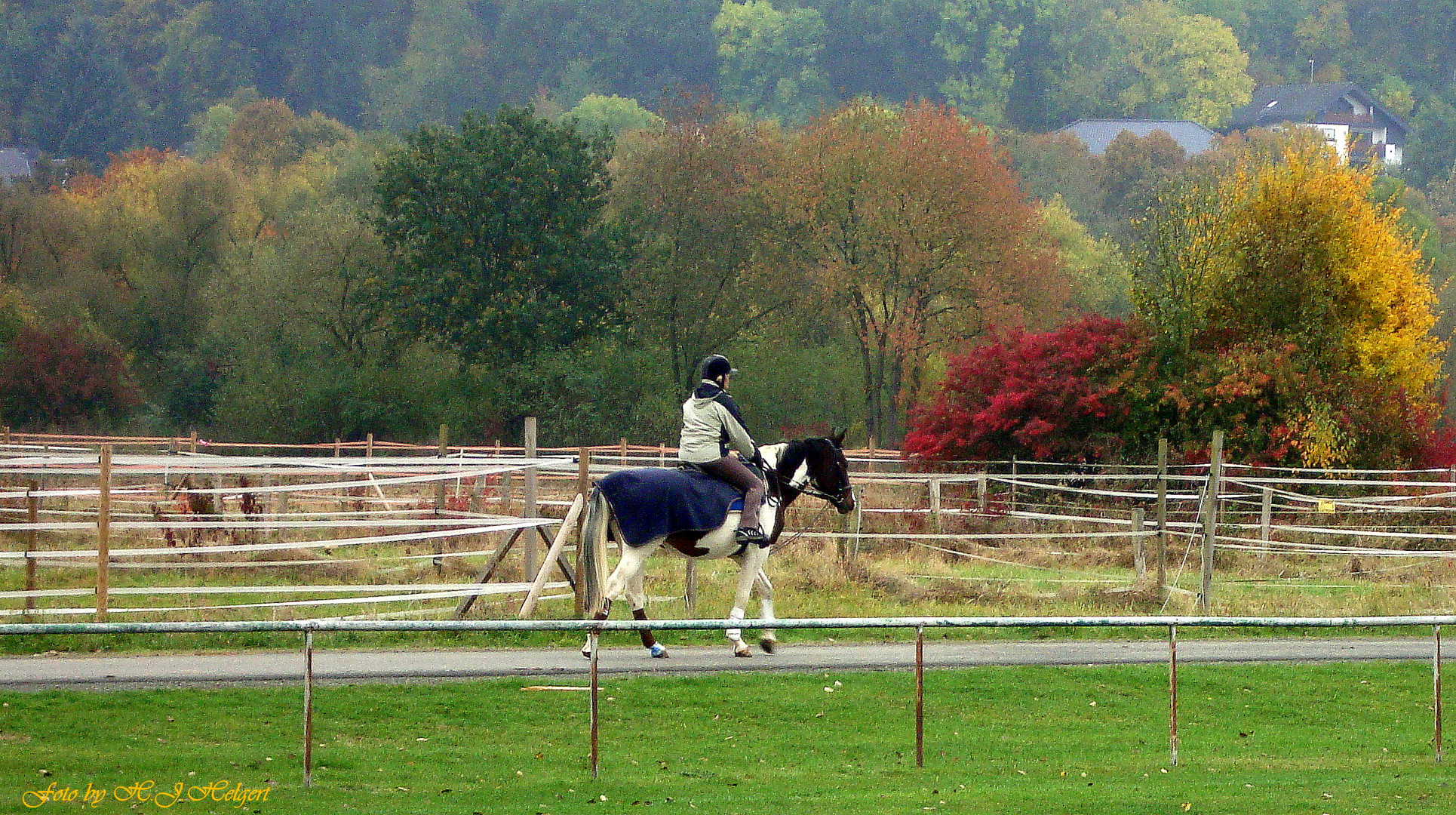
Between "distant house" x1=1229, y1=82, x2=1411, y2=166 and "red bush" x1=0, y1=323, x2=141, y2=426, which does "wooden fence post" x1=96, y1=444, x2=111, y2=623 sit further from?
"distant house" x1=1229, y1=82, x2=1411, y2=166

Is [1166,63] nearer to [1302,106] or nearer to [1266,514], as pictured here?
[1302,106]

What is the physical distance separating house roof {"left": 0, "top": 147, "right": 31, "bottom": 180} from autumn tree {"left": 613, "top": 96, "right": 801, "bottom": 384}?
6751 cm

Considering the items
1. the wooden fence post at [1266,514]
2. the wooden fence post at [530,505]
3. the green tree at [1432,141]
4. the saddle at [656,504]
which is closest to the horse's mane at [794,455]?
the saddle at [656,504]

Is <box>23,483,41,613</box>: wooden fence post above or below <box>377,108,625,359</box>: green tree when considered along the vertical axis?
below

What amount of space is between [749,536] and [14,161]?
106 m

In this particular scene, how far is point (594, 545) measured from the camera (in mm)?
14273

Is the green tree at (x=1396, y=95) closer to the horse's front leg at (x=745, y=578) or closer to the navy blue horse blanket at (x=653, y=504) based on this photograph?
the horse's front leg at (x=745, y=578)

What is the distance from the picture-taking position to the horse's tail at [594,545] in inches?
562

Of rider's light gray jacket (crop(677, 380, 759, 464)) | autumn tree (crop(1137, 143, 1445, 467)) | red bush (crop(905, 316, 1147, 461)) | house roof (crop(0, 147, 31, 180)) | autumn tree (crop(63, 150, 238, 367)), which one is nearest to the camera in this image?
rider's light gray jacket (crop(677, 380, 759, 464))

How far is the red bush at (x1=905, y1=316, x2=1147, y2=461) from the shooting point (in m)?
30.7

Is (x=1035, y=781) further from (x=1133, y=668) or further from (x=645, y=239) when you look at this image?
(x=645, y=239)

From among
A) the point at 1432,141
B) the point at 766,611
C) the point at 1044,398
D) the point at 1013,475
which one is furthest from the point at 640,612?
the point at 1432,141

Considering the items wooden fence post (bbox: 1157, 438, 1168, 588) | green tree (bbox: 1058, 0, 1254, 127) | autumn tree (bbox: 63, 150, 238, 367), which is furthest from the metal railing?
green tree (bbox: 1058, 0, 1254, 127)

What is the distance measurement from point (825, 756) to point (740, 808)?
1905 mm
